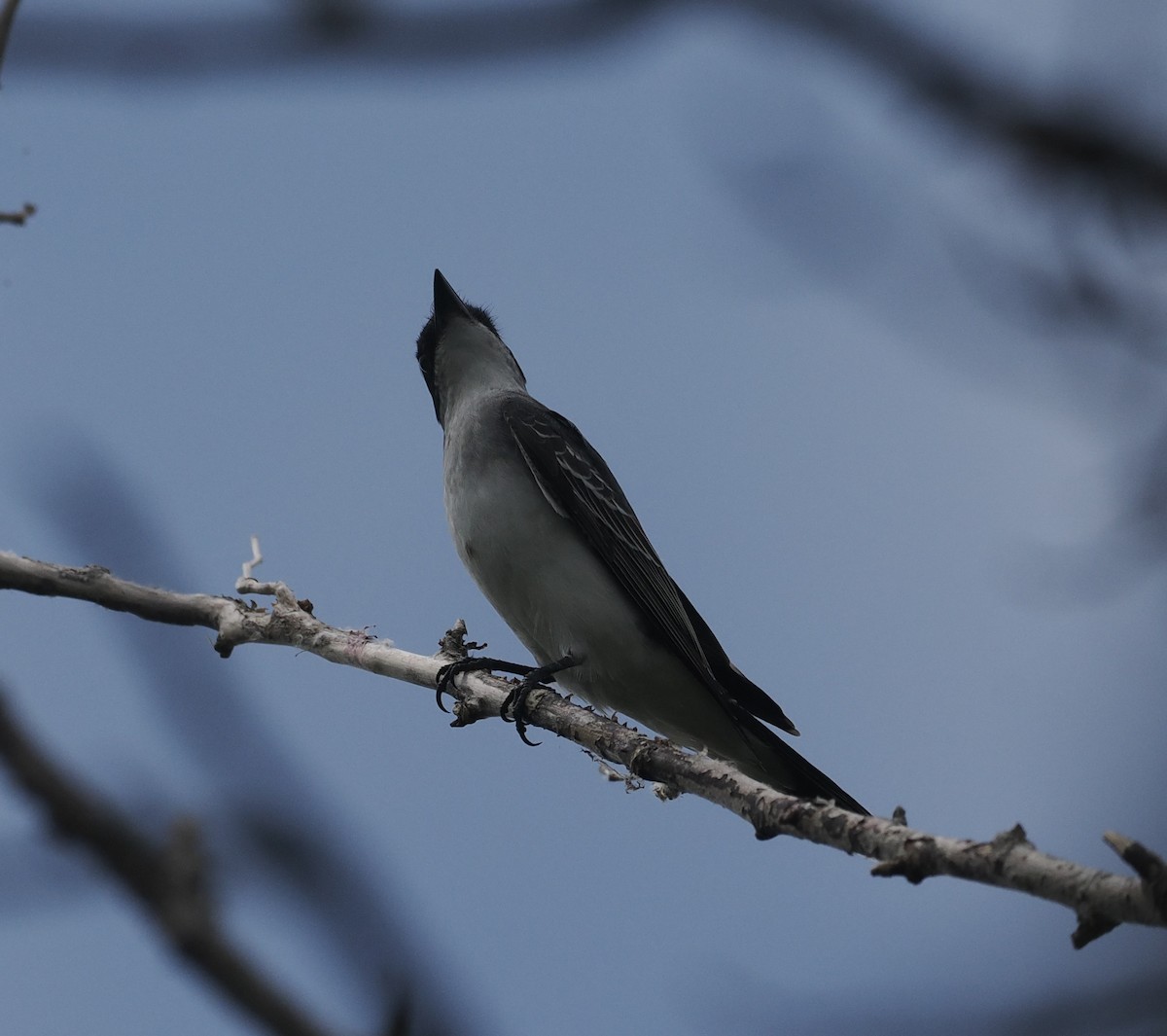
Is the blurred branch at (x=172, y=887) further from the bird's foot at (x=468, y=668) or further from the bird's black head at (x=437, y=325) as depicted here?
the bird's black head at (x=437, y=325)

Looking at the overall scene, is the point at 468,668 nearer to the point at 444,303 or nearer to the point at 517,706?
the point at 517,706

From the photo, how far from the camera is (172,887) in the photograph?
988mm

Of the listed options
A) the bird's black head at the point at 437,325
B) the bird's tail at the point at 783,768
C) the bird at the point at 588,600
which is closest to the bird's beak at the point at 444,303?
the bird's black head at the point at 437,325

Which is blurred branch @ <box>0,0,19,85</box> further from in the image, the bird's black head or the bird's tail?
the bird's black head

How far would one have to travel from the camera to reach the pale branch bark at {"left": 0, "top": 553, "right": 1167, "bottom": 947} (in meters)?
3.35

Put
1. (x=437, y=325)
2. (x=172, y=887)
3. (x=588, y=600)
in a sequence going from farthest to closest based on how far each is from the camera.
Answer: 1. (x=437, y=325)
2. (x=588, y=600)
3. (x=172, y=887)

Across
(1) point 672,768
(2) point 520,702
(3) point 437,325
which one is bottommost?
(1) point 672,768

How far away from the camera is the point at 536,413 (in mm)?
8641

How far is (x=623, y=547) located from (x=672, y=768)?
2675mm

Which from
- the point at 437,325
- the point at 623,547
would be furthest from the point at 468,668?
the point at 437,325

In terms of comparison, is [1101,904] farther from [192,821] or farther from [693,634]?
[693,634]

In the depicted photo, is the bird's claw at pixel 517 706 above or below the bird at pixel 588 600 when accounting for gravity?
below

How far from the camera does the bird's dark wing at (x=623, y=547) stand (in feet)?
25.0

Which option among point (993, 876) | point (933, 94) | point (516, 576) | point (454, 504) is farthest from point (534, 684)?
point (933, 94)
